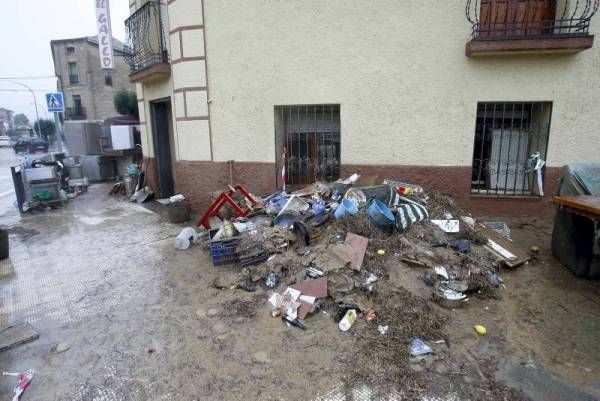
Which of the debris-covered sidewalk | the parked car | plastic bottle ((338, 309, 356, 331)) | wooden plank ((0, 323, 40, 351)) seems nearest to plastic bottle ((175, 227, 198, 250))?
the debris-covered sidewalk

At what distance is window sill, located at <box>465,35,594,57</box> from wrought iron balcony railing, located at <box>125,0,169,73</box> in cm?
596

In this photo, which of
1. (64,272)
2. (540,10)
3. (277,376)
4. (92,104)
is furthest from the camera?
(92,104)

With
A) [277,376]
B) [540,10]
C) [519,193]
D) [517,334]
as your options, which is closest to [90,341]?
[277,376]

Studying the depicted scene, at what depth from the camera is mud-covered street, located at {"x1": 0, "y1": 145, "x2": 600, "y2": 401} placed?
9.06 ft

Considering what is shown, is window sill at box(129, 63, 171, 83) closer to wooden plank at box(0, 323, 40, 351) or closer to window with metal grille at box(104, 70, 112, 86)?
wooden plank at box(0, 323, 40, 351)

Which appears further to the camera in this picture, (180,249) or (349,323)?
(180,249)

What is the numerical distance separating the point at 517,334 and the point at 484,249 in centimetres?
154

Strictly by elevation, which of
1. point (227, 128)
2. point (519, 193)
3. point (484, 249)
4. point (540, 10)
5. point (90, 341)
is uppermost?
point (540, 10)

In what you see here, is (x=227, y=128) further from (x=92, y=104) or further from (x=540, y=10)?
(x=92, y=104)

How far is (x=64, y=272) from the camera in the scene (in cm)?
506

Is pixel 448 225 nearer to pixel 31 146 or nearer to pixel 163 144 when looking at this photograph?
pixel 163 144

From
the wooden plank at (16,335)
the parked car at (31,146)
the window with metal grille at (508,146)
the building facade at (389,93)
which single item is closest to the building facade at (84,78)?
the parked car at (31,146)

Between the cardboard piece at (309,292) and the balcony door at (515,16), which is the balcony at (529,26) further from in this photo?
the cardboard piece at (309,292)

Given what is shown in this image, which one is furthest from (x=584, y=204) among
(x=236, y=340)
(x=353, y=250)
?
(x=236, y=340)
